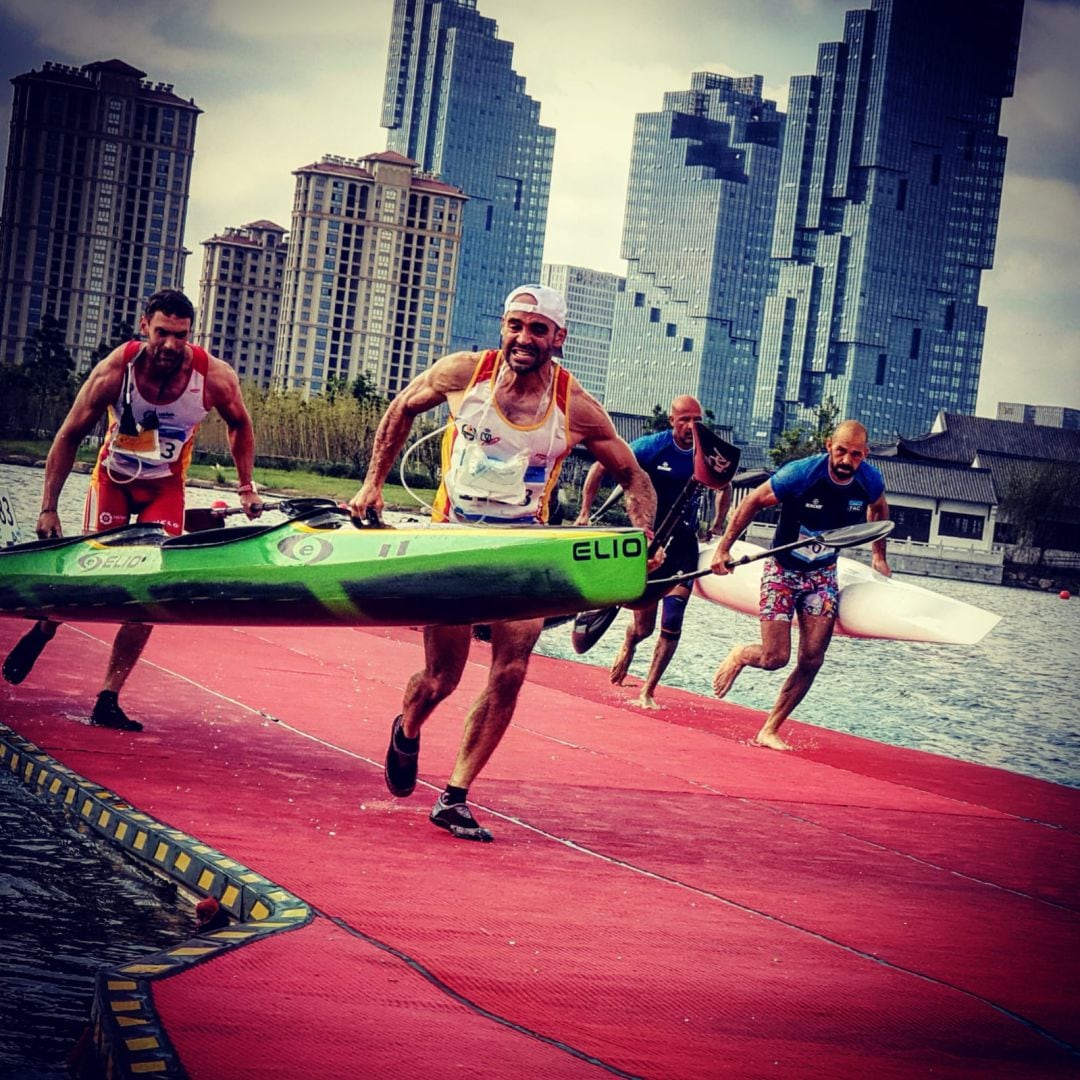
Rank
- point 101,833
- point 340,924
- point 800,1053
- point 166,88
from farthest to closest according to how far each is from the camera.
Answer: point 166,88
point 101,833
point 340,924
point 800,1053

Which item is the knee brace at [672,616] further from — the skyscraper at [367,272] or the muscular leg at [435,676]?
the skyscraper at [367,272]

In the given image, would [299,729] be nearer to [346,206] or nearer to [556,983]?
[556,983]

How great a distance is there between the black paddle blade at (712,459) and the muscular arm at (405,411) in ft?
3.19

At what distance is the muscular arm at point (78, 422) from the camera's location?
6.66 metres

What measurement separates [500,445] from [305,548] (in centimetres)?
93

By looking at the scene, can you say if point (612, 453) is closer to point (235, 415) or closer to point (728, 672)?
point (235, 415)

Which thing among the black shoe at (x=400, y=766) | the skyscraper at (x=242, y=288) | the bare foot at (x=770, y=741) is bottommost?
the bare foot at (x=770, y=741)

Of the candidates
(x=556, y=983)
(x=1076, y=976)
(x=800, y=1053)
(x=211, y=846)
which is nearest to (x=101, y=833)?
(x=211, y=846)

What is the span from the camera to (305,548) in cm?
590

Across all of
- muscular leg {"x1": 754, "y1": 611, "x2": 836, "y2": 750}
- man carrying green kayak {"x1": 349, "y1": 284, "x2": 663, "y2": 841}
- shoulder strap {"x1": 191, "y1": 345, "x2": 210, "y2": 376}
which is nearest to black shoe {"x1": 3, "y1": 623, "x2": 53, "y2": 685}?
shoulder strap {"x1": 191, "y1": 345, "x2": 210, "y2": 376}

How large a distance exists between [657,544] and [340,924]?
2389 millimetres

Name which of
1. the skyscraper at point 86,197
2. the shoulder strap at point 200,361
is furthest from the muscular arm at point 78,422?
the skyscraper at point 86,197

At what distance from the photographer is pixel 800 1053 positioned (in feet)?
10.8

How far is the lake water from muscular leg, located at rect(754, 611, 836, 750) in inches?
67.2
